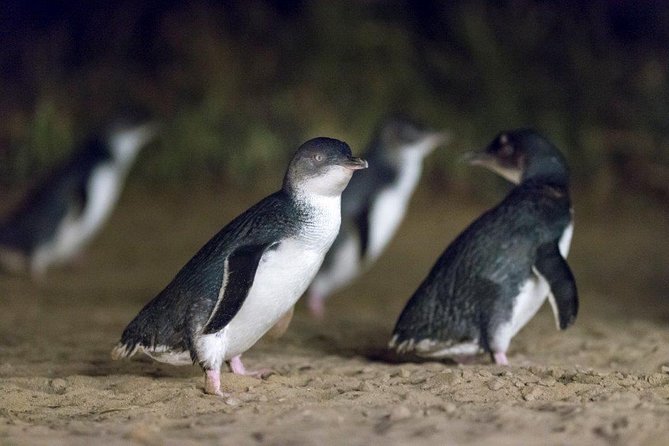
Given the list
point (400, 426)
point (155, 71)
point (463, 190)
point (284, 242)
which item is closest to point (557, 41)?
point (463, 190)

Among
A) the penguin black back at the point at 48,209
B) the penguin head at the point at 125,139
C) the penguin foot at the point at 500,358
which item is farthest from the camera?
the penguin head at the point at 125,139

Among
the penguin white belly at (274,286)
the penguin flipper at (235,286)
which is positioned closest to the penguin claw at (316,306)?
the penguin white belly at (274,286)

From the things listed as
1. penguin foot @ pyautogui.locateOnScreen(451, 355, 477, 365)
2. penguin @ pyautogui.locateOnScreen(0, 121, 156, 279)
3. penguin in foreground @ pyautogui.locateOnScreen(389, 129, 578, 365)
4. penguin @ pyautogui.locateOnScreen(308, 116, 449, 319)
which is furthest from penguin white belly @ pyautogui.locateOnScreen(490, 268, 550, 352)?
penguin @ pyautogui.locateOnScreen(0, 121, 156, 279)

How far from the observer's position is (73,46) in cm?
1319

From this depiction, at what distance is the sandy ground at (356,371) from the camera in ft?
11.4

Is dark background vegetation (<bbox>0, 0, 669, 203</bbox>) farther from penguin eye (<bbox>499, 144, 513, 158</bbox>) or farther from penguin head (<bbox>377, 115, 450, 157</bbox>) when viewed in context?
penguin eye (<bbox>499, 144, 513, 158</bbox>)

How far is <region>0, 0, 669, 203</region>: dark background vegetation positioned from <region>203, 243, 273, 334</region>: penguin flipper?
7.10 m

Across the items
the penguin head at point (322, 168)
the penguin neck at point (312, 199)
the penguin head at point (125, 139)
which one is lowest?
the penguin neck at point (312, 199)

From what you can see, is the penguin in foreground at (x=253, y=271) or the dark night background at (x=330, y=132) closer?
the penguin in foreground at (x=253, y=271)

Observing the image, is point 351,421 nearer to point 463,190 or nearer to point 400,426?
point 400,426

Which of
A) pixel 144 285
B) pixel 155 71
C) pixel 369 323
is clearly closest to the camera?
pixel 369 323

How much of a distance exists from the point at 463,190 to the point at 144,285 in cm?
368

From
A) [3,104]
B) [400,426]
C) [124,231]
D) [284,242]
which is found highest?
[3,104]

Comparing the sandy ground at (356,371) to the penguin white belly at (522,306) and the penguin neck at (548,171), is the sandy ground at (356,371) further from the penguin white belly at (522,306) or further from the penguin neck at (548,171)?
the penguin neck at (548,171)
